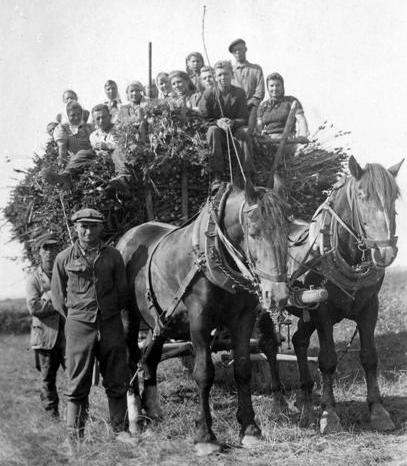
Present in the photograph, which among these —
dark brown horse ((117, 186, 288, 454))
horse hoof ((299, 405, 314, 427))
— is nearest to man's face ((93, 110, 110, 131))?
dark brown horse ((117, 186, 288, 454))

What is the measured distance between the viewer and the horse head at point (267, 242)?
13.2 ft

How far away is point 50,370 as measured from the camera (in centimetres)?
592

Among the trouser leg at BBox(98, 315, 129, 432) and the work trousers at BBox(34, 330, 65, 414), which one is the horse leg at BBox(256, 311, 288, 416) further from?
the work trousers at BBox(34, 330, 65, 414)

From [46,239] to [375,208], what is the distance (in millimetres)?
3300

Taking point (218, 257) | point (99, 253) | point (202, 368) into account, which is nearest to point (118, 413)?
point (202, 368)

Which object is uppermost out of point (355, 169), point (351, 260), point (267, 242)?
point (355, 169)

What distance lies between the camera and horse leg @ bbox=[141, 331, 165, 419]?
5.56m

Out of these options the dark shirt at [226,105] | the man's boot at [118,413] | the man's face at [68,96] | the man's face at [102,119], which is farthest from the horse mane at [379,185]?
the man's face at [68,96]

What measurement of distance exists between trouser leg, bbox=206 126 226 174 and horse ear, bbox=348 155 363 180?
4.67 feet

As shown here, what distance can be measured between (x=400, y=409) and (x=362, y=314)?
3.55ft

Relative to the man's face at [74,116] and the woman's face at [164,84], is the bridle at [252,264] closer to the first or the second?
the man's face at [74,116]

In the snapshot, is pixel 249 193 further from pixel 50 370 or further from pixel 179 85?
pixel 179 85

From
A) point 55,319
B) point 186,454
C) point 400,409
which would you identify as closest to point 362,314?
point 400,409

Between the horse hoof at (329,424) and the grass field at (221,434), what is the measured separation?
0.09m
